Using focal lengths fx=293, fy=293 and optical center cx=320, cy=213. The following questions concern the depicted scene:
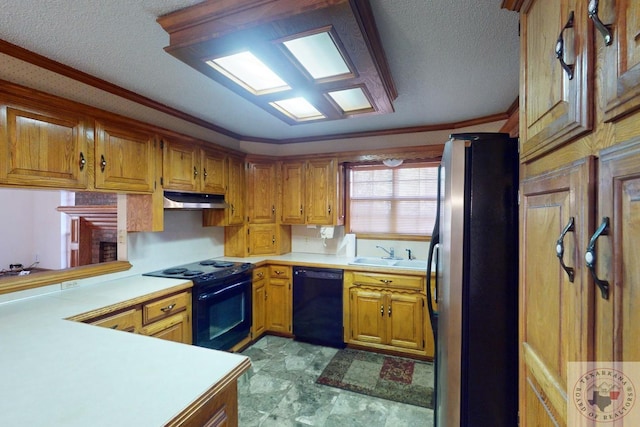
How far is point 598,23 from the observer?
1.68ft

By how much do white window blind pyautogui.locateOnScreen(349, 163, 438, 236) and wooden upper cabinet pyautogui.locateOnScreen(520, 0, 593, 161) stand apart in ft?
8.11

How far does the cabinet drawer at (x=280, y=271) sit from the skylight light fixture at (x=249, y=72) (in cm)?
192

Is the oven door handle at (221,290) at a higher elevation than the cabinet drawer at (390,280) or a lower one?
lower

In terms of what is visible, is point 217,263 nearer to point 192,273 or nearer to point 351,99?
point 192,273

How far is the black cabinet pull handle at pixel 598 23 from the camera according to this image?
51 centimetres

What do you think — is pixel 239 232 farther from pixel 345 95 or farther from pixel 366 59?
pixel 366 59

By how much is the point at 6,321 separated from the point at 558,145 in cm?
239

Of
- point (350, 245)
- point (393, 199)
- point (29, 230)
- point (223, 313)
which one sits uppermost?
point (393, 199)

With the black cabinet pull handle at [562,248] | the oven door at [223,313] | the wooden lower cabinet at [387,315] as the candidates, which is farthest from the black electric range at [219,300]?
the black cabinet pull handle at [562,248]

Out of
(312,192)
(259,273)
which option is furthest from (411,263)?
(259,273)

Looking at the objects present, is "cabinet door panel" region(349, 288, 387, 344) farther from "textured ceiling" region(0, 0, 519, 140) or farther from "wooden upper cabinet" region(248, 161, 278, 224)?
"textured ceiling" region(0, 0, 519, 140)

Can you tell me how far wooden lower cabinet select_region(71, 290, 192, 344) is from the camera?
1.76m

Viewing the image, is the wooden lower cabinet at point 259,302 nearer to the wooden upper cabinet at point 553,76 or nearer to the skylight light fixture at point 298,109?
the skylight light fixture at point 298,109

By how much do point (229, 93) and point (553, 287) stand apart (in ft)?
7.72
